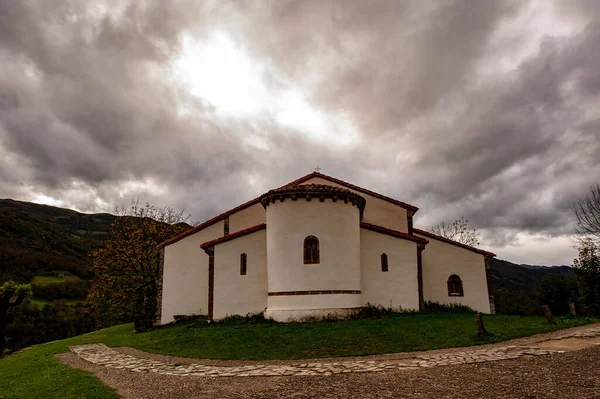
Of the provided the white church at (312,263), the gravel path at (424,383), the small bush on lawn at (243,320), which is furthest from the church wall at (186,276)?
the gravel path at (424,383)

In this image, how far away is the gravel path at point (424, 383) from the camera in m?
7.15

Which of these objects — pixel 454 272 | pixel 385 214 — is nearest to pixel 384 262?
pixel 385 214

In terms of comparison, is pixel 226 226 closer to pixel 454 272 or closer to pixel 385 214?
pixel 385 214

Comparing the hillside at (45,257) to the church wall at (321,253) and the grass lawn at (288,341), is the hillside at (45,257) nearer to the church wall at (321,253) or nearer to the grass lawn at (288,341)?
the grass lawn at (288,341)

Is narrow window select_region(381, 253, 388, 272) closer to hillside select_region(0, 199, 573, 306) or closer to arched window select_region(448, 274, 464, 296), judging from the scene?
arched window select_region(448, 274, 464, 296)

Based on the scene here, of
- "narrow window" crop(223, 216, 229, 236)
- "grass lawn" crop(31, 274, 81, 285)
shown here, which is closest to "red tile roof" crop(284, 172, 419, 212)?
"narrow window" crop(223, 216, 229, 236)

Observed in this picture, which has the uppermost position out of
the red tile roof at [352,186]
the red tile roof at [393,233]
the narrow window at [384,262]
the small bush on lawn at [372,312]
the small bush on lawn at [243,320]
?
the red tile roof at [352,186]

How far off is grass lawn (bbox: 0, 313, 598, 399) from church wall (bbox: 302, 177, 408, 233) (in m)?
7.20

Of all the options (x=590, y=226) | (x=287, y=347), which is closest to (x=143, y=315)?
(x=287, y=347)

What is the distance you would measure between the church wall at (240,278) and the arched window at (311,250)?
2.90 metres

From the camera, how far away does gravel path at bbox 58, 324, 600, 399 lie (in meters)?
7.15

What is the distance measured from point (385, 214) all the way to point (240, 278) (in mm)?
10112

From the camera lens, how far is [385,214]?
24.6 m

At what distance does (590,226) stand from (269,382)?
2918 cm
